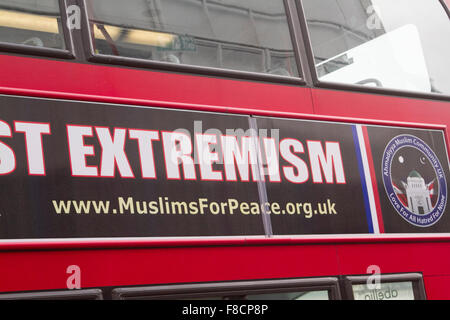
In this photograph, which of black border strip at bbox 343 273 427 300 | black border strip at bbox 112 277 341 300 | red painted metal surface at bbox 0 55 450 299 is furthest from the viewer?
black border strip at bbox 343 273 427 300

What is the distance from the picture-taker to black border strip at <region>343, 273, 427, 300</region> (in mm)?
3707

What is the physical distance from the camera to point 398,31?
452 cm

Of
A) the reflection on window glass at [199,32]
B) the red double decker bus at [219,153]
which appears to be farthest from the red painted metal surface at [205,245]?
the reflection on window glass at [199,32]

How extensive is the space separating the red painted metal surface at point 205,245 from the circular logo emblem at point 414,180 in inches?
5.1

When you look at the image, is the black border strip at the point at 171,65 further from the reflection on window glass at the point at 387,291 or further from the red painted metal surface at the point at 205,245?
the reflection on window glass at the point at 387,291

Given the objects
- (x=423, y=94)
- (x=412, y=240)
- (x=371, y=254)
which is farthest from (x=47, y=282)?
(x=423, y=94)

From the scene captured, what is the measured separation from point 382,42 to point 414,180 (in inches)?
35.6

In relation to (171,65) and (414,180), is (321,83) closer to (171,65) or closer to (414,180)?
(414,180)

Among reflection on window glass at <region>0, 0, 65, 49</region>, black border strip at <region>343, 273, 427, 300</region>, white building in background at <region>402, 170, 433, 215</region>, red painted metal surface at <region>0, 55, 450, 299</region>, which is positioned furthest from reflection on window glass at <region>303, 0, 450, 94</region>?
reflection on window glass at <region>0, 0, 65, 49</region>

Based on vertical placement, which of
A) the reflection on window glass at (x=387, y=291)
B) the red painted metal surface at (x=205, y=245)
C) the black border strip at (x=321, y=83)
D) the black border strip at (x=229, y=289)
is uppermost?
the black border strip at (x=321, y=83)

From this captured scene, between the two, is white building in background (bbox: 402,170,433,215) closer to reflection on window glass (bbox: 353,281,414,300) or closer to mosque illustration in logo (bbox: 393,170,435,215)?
mosque illustration in logo (bbox: 393,170,435,215)

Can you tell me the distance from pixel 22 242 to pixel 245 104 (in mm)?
1432

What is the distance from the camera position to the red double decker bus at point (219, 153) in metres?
3.01
